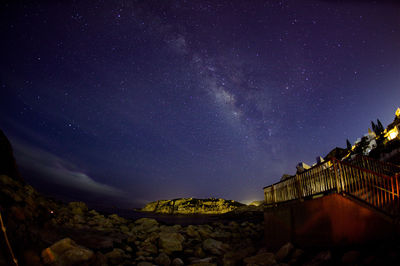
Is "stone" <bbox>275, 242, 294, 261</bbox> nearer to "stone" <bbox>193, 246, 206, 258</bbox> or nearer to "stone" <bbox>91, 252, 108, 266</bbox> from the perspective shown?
"stone" <bbox>193, 246, 206, 258</bbox>

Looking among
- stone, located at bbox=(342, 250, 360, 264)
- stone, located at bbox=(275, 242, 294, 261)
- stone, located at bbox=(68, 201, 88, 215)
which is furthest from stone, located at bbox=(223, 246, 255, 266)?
stone, located at bbox=(68, 201, 88, 215)

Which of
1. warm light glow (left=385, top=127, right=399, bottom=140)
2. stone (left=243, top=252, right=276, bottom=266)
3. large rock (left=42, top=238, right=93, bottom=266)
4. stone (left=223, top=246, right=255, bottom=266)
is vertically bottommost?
stone (left=223, top=246, right=255, bottom=266)

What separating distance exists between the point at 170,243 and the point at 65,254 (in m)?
8.03

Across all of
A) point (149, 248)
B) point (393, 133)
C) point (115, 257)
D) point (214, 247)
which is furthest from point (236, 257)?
point (393, 133)

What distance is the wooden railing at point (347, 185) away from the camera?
709 cm

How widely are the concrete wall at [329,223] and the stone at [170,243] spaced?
7.28 metres

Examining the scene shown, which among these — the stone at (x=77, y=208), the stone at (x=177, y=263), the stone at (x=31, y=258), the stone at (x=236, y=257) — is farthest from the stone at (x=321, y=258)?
the stone at (x=77, y=208)

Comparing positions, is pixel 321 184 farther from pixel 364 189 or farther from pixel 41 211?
pixel 41 211

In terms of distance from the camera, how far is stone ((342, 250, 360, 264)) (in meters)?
6.38

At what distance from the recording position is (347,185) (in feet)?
26.1

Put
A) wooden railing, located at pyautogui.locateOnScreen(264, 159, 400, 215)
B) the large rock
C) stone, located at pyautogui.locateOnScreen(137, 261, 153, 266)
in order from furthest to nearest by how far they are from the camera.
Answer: stone, located at pyautogui.locateOnScreen(137, 261, 153, 266), the large rock, wooden railing, located at pyautogui.locateOnScreen(264, 159, 400, 215)

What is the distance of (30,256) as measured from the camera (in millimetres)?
7453

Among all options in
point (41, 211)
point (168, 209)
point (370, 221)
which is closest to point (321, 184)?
point (370, 221)

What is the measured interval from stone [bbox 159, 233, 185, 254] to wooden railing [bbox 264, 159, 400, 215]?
857 centimetres
